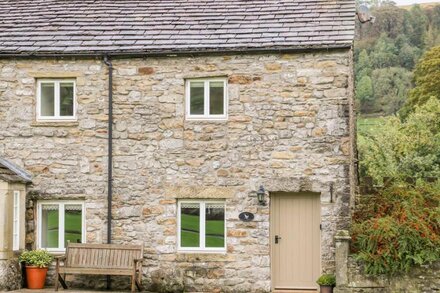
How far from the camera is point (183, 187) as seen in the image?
17.8 metres

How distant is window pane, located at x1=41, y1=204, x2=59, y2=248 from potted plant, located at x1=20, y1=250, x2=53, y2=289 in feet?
2.08

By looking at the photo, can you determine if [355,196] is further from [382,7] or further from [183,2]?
[382,7]

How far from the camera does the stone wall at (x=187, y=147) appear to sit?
17375 millimetres

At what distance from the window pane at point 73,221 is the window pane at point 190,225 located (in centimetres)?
224

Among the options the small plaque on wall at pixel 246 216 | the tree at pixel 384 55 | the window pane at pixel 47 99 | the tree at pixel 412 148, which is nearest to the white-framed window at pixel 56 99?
the window pane at pixel 47 99

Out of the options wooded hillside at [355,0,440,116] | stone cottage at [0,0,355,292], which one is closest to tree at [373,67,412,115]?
wooded hillside at [355,0,440,116]

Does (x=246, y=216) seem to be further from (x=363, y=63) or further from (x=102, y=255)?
(x=363, y=63)

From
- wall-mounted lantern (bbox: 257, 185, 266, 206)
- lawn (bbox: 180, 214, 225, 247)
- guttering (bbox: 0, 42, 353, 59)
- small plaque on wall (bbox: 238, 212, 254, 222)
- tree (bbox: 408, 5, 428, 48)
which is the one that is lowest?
lawn (bbox: 180, 214, 225, 247)

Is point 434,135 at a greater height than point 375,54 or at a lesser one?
lesser

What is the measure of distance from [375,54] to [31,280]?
6721 centimetres

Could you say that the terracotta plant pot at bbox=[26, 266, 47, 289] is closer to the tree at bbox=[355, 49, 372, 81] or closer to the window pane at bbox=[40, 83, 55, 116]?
the window pane at bbox=[40, 83, 55, 116]

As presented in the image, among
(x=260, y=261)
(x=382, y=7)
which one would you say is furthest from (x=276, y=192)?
(x=382, y=7)

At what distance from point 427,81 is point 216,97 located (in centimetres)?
3197

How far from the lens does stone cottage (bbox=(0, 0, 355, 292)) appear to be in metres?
17.4
